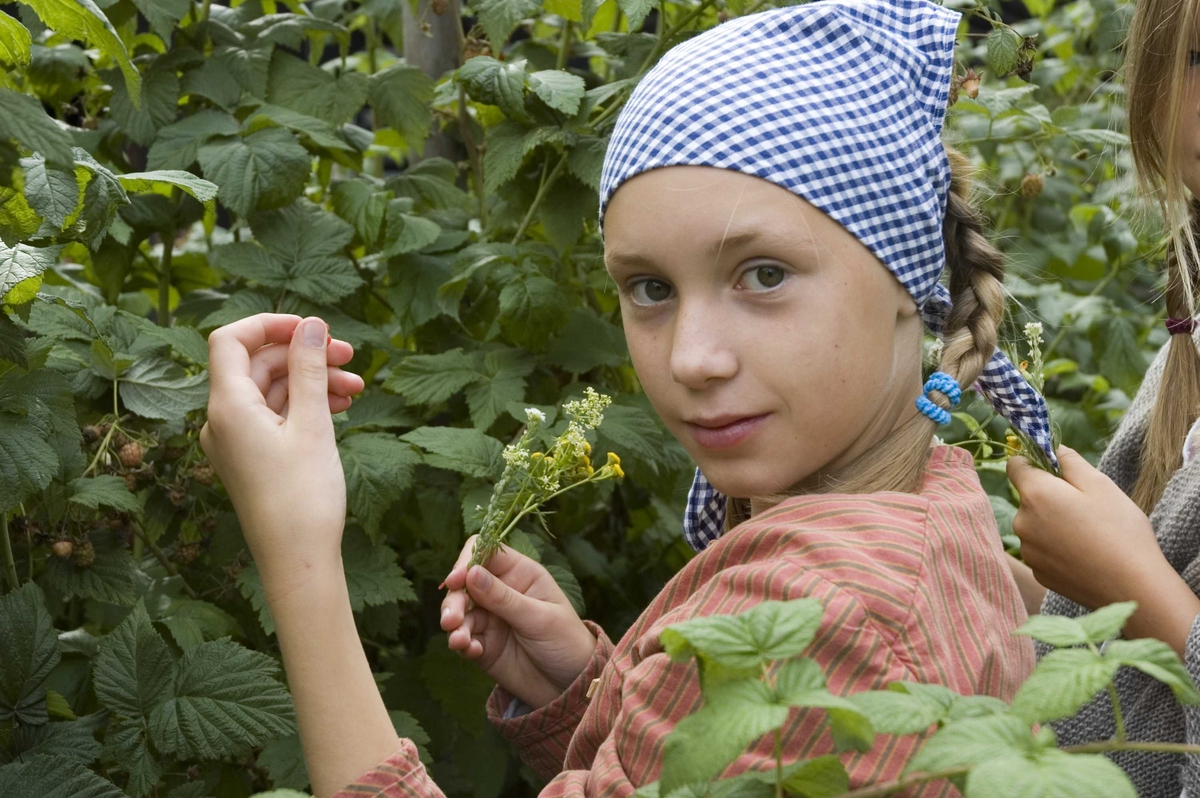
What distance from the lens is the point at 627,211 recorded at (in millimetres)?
1259

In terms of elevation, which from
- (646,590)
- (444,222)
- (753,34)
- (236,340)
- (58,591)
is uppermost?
(753,34)

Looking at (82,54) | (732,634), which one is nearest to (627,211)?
(732,634)

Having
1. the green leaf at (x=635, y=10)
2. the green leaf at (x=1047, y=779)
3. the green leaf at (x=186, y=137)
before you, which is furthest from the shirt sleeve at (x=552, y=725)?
the green leaf at (x=186, y=137)

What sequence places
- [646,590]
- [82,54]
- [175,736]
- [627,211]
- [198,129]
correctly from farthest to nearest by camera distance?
1. [646,590]
2. [82,54]
3. [198,129]
4. [175,736]
5. [627,211]

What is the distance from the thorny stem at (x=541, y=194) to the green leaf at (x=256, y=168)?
1.20ft

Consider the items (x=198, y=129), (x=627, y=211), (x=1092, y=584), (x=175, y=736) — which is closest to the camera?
(x=627, y=211)

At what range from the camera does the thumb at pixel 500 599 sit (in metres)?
1.46

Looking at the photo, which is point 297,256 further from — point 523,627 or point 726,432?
point 726,432

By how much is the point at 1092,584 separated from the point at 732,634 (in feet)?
2.71

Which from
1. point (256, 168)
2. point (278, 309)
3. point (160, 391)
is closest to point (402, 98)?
point (256, 168)

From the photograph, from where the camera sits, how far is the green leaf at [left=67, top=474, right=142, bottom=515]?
1.56m

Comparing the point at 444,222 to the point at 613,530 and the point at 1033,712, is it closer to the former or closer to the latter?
the point at 613,530

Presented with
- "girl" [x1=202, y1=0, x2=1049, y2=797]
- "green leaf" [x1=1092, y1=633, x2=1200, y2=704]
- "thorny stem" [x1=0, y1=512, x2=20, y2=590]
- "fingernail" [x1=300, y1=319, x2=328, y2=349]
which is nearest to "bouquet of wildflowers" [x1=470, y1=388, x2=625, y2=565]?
"girl" [x1=202, y1=0, x2=1049, y2=797]

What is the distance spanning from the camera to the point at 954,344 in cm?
138
